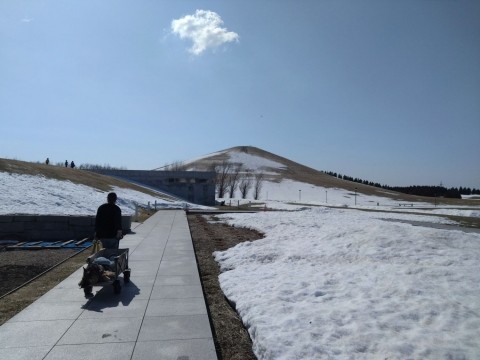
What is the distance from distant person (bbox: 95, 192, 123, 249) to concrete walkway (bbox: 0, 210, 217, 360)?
3.31ft

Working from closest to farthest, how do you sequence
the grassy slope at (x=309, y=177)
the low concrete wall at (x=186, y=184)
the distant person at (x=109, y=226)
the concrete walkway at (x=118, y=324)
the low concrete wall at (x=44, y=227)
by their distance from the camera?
the concrete walkway at (x=118, y=324) < the distant person at (x=109, y=226) < the low concrete wall at (x=44, y=227) < the low concrete wall at (x=186, y=184) < the grassy slope at (x=309, y=177)

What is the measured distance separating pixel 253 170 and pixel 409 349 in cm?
14779

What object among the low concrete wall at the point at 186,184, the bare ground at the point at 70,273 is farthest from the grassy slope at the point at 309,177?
the bare ground at the point at 70,273

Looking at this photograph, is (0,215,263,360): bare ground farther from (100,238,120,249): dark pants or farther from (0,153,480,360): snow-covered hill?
(100,238,120,249): dark pants

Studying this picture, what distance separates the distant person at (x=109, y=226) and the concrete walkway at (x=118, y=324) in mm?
1009

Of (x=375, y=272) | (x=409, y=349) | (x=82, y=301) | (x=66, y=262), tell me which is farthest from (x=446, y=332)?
(x=66, y=262)

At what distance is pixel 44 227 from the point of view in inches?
615

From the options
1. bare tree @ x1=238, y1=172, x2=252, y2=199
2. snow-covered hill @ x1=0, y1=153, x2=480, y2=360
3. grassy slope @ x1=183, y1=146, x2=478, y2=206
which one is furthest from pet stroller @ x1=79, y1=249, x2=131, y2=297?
grassy slope @ x1=183, y1=146, x2=478, y2=206

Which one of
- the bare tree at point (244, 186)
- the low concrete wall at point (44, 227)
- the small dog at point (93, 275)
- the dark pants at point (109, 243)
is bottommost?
the low concrete wall at point (44, 227)

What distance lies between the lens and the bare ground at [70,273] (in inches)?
211

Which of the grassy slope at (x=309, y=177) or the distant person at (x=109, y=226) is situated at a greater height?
the grassy slope at (x=309, y=177)

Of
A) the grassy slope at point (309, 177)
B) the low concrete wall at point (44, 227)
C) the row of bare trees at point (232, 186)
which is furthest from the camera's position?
the grassy slope at point (309, 177)

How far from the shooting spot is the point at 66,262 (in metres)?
10.7

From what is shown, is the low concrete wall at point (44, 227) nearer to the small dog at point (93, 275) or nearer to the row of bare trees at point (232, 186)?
the small dog at point (93, 275)
